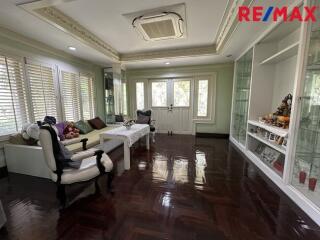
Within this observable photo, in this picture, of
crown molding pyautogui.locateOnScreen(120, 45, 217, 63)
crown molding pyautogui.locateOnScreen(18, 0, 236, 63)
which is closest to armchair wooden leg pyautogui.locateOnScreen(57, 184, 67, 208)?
crown molding pyautogui.locateOnScreen(18, 0, 236, 63)

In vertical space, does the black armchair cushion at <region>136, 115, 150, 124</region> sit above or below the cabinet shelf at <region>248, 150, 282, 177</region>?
above

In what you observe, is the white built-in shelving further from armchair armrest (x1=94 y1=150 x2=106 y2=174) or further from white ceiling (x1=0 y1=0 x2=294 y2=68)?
armchair armrest (x1=94 y1=150 x2=106 y2=174)

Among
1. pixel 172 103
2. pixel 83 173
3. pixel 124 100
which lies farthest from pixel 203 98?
pixel 83 173

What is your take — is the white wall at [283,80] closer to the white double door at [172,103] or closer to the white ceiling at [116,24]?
the white ceiling at [116,24]

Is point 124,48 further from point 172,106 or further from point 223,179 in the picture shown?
point 223,179

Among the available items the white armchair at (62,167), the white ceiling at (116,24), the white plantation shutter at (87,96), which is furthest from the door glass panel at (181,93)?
the white armchair at (62,167)

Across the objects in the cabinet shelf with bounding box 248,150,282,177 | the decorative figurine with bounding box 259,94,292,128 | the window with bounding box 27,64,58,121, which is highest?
the window with bounding box 27,64,58,121

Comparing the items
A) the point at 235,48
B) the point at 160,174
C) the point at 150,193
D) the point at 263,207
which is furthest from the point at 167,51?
the point at 263,207

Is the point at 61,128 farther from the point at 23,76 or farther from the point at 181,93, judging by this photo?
the point at 181,93

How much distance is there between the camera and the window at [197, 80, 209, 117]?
16.6 feet

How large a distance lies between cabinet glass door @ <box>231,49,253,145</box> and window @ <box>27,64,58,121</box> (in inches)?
181

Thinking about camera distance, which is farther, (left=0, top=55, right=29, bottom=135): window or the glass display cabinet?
the glass display cabinet

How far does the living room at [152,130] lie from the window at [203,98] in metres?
0.98

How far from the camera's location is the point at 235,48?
3.34m
